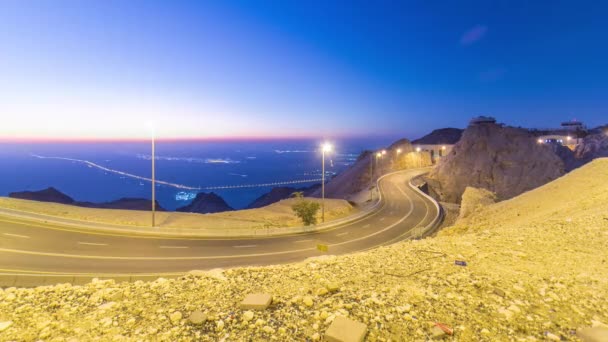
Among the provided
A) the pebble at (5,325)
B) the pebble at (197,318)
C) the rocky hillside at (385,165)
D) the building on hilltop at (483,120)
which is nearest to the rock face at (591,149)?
the building on hilltop at (483,120)

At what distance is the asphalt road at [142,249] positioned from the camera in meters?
16.7

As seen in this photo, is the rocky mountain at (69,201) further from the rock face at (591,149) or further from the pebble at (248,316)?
the rock face at (591,149)

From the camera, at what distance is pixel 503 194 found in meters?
57.3

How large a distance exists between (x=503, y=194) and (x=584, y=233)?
57.6 metres

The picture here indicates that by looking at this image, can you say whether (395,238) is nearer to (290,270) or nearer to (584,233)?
(584,233)

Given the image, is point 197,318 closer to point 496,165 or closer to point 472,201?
point 472,201

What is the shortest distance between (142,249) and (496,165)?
221 ft

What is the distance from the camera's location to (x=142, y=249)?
19938mm

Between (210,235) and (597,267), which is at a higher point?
(597,267)

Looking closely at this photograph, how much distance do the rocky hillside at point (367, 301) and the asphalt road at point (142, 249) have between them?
40.4 ft

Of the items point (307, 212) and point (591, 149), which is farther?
point (591, 149)

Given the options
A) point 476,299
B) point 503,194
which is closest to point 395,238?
point 476,299

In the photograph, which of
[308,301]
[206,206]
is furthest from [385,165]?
[308,301]

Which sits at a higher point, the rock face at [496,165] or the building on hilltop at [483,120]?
the building on hilltop at [483,120]
